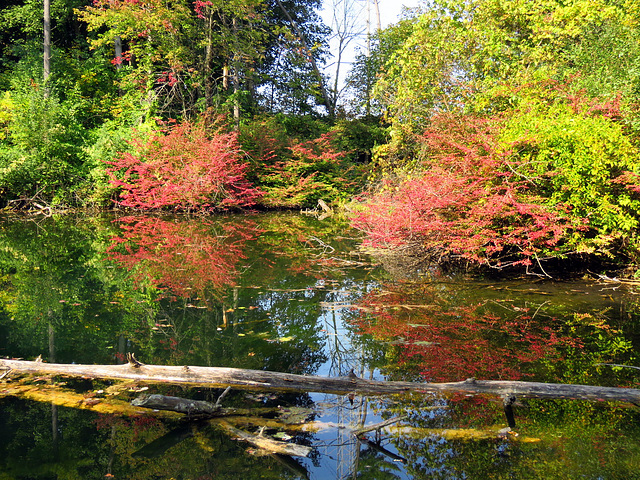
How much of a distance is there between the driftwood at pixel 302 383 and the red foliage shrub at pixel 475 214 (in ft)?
13.1

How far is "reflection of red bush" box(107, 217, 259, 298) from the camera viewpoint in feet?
24.3

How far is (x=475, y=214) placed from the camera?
7172mm

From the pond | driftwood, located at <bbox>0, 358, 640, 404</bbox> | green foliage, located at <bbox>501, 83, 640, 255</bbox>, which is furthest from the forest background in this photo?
driftwood, located at <bbox>0, 358, 640, 404</bbox>

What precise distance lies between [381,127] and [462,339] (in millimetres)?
22159

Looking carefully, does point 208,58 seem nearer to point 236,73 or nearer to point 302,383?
point 236,73

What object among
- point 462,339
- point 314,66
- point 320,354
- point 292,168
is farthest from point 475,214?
point 314,66

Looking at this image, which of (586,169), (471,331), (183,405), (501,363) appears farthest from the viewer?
(586,169)

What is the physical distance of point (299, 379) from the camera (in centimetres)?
358

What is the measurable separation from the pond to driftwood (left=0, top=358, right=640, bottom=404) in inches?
3.3

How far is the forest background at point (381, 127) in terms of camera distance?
7.29 meters

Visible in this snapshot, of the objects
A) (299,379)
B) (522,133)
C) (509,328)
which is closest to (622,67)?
(522,133)

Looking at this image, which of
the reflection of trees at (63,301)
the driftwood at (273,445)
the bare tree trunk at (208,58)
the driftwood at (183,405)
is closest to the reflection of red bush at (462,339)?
the driftwood at (273,445)

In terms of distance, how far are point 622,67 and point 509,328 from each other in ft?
22.7

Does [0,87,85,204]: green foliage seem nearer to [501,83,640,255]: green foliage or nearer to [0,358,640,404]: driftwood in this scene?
[0,358,640,404]: driftwood
